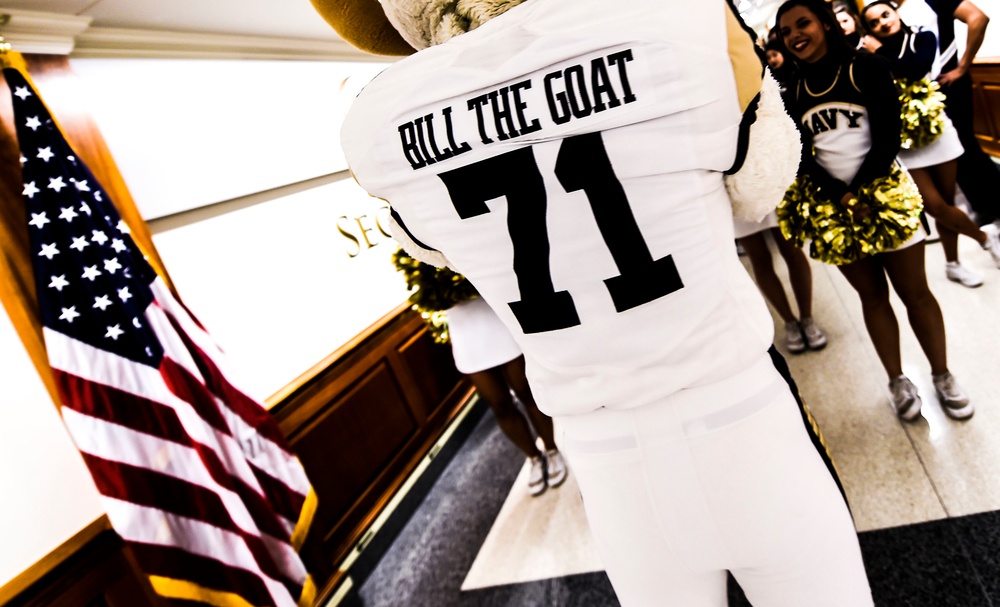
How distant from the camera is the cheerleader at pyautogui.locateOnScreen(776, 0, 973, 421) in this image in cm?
178

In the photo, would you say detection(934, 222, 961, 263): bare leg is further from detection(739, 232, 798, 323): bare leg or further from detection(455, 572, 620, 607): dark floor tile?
detection(455, 572, 620, 607): dark floor tile

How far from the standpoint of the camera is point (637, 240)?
735mm

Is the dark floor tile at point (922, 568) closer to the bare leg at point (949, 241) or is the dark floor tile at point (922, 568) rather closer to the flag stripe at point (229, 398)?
the bare leg at point (949, 241)

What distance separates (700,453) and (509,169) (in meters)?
0.50

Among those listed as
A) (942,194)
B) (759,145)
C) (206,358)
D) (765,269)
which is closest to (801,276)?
(765,269)

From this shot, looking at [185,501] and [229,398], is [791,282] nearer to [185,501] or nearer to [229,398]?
[229,398]

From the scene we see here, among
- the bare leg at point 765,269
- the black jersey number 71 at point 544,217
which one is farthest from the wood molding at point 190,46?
the bare leg at point 765,269

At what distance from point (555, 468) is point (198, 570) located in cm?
165

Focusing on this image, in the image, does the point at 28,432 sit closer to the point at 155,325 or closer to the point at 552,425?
the point at 155,325

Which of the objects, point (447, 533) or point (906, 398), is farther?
point (447, 533)

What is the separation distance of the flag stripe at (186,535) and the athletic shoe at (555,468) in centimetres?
133

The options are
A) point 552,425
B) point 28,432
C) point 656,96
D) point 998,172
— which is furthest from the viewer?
point 998,172

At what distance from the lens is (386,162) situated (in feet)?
2.77

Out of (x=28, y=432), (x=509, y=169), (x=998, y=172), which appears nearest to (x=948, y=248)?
(x=998, y=172)
